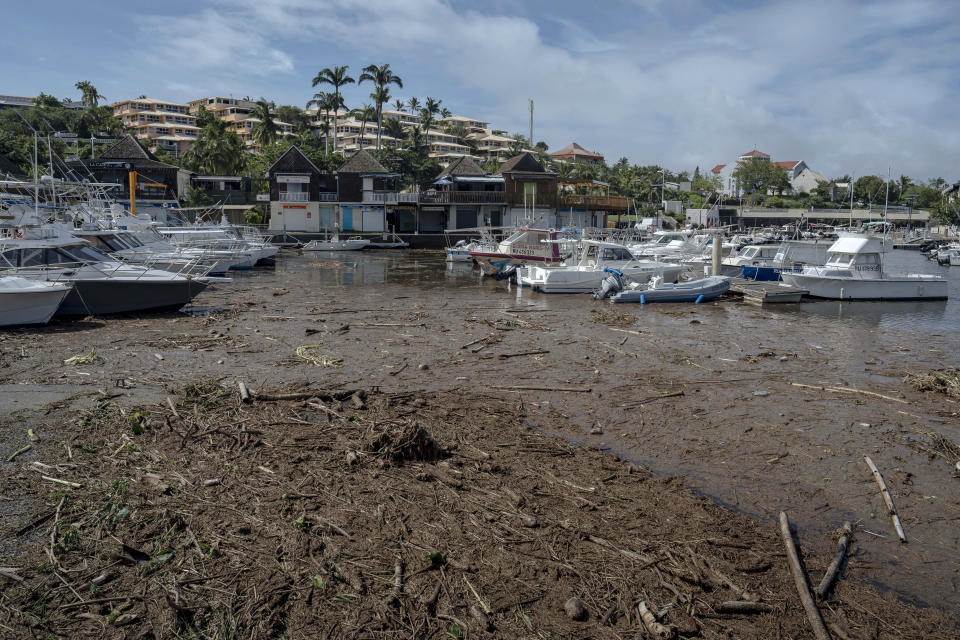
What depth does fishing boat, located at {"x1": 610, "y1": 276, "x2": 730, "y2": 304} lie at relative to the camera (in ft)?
82.7

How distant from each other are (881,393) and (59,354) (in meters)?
16.6

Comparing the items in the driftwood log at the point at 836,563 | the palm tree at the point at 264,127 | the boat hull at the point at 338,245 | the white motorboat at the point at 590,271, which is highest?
the palm tree at the point at 264,127

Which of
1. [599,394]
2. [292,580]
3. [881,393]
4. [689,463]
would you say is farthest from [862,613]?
[881,393]

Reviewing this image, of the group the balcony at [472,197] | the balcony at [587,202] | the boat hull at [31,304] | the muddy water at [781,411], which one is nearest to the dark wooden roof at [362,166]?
the balcony at [472,197]

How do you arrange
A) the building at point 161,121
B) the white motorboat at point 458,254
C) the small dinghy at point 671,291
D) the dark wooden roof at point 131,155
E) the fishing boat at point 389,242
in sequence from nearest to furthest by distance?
the small dinghy at point 671,291 < the white motorboat at point 458,254 < the fishing boat at point 389,242 < the dark wooden roof at point 131,155 < the building at point 161,121

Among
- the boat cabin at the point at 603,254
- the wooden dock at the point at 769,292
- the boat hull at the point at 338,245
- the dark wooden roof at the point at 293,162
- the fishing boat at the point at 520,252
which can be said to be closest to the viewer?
the wooden dock at the point at 769,292

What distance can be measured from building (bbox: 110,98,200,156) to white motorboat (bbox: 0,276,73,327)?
108097mm

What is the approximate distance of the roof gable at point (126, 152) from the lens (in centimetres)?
6325

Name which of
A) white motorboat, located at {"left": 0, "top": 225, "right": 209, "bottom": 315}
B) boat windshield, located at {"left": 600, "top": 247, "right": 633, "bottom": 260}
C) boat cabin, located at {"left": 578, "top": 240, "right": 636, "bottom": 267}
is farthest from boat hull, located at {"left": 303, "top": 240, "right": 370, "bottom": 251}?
white motorboat, located at {"left": 0, "top": 225, "right": 209, "bottom": 315}

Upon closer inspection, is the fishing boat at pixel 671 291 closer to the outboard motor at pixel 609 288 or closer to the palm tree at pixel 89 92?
the outboard motor at pixel 609 288

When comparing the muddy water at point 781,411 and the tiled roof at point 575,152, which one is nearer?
the muddy water at point 781,411

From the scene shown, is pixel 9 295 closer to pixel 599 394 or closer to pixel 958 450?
pixel 599 394

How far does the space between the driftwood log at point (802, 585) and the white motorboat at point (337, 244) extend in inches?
1905

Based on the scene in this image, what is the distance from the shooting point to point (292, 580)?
5.34m
